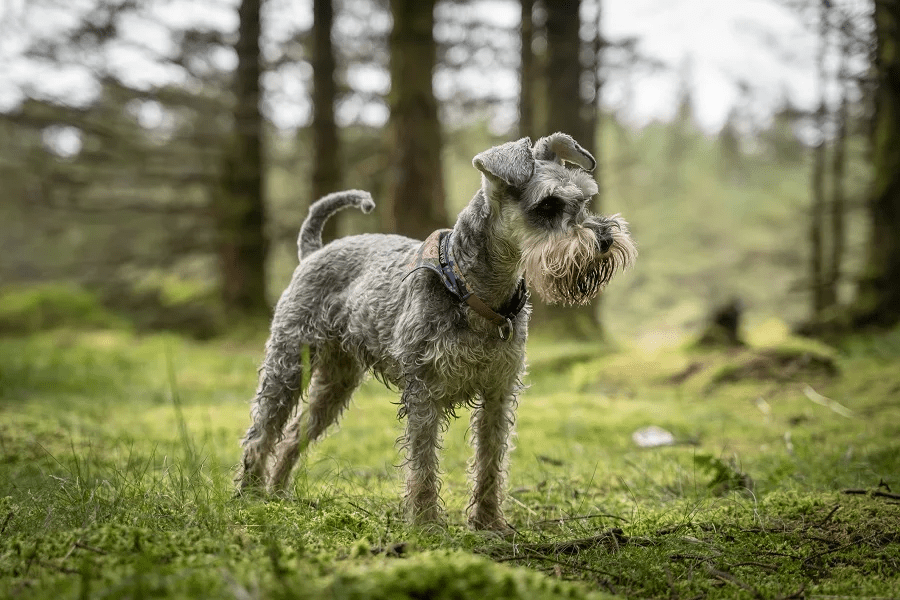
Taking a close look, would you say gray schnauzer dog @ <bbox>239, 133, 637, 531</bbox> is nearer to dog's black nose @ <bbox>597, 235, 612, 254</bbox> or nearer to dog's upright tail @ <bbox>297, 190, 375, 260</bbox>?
dog's black nose @ <bbox>597, 235, 612, 254</bbox>

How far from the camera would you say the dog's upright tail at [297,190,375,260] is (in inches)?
219

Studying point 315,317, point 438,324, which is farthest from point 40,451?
point 438,324

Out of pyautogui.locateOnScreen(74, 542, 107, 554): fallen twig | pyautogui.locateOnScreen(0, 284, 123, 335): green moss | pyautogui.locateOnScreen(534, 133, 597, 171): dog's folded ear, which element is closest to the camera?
pyautogui.locateOnScreen(74, 542, 107, 554): fallen twig

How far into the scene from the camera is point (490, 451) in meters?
4.61

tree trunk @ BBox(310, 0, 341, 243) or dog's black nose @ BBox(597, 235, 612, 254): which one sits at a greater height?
tree trunk @ BBox(310, 0, 341, 243)

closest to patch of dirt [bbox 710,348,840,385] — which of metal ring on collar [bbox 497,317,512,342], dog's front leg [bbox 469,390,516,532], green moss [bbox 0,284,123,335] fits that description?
dog's front leg [bbox 469,390,516,532]

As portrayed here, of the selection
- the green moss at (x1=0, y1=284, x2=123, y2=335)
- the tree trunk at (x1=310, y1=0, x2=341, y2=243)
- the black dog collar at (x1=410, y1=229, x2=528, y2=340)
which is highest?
the tree trunk at (x1=310, y1=0, x2=341, y2=243)

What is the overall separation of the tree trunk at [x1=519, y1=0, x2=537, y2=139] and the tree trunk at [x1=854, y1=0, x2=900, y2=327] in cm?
675

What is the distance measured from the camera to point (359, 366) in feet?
17.5

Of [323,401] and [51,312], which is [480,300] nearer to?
[323,401]

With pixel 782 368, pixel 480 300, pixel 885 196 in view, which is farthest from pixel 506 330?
pixel 885 196

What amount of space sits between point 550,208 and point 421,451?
5.84 ft

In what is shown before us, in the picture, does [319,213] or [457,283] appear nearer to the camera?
[457,283]

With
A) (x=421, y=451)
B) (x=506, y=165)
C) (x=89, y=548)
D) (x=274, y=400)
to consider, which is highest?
(x=506, y=165)
